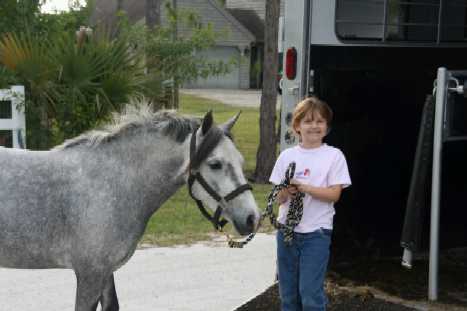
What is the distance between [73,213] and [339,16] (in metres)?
2.27

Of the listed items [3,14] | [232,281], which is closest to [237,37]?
[3,14]

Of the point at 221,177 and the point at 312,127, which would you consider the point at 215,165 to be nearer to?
the point at 221,177

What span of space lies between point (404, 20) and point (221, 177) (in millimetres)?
2458

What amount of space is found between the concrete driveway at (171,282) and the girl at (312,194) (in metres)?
1.54

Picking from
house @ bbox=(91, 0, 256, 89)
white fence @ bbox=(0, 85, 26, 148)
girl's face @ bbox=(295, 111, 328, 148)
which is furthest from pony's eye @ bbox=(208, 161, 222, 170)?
house @ bbox=(91, 0, 256, 89)

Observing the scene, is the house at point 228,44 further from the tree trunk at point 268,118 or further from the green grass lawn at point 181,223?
the green grass lawn at point 181,223

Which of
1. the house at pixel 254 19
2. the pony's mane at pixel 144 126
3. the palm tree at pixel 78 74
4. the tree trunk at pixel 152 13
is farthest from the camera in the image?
the house at pixel 254 19

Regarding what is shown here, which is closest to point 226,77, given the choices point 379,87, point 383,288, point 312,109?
point 379,87

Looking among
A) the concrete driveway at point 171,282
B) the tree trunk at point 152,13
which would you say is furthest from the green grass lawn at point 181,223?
the tree trunk at point 152,13

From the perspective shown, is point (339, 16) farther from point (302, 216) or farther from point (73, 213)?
point (73, 213)

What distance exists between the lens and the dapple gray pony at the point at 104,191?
373 cm

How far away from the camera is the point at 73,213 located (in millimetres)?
3758

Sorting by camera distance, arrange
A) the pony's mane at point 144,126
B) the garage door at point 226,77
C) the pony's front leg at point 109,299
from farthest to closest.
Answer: the garage door at point 226,77, the pony's front leg at point 109,299, the pony's mane at point 144,126

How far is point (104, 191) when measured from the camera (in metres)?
3.82
